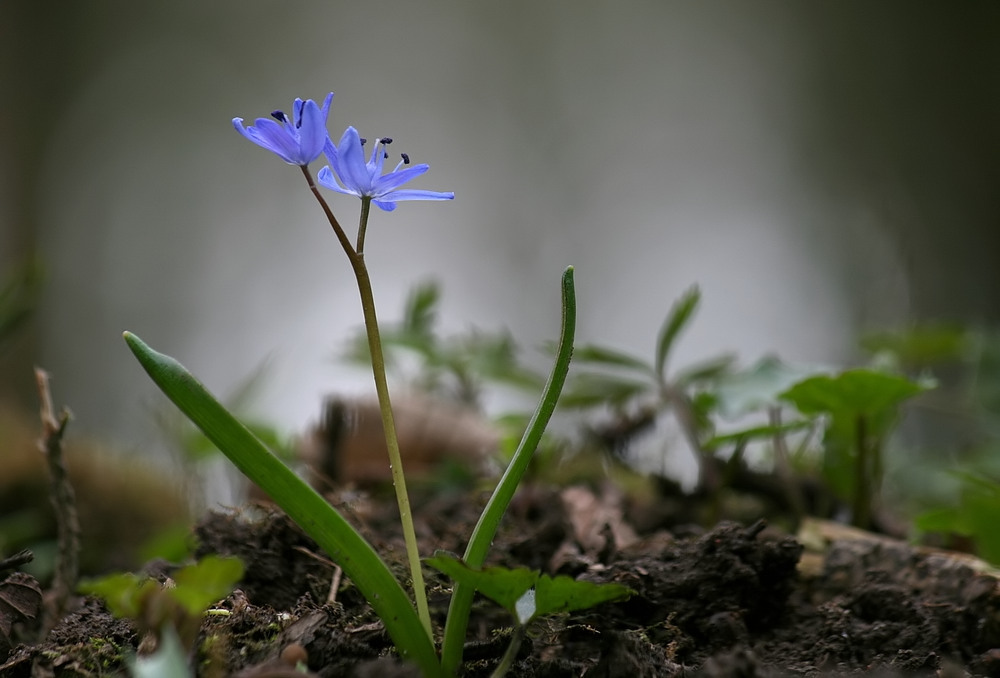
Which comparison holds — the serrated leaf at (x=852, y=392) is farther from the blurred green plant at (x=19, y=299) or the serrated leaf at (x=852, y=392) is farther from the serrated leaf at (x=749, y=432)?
the blurred green plant at (x=19, y=299)

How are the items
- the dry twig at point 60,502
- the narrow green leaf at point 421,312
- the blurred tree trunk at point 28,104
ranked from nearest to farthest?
the dry twig at point 60,502
the narrow green leaf at point 421,312
the blurred tree trunk at point 28,104

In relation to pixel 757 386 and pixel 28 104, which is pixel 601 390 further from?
pixel 28 104

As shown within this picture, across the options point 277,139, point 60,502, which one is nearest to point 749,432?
point 277,139

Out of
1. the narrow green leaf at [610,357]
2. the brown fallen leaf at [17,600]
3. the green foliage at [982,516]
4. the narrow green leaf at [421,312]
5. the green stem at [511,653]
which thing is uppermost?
the narrow green leaf at [421,312]

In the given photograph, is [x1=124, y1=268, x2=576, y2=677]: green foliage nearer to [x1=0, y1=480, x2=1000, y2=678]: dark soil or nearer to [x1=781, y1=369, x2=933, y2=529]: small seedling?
[x1=0, y1=480, x2=1000, y2=678]: dark soil

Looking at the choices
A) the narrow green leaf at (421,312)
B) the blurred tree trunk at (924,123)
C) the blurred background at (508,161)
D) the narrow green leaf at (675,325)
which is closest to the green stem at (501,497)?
the narrow green leaf at (675,325)

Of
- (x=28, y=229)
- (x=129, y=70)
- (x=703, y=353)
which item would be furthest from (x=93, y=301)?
(x=703, y=353)
